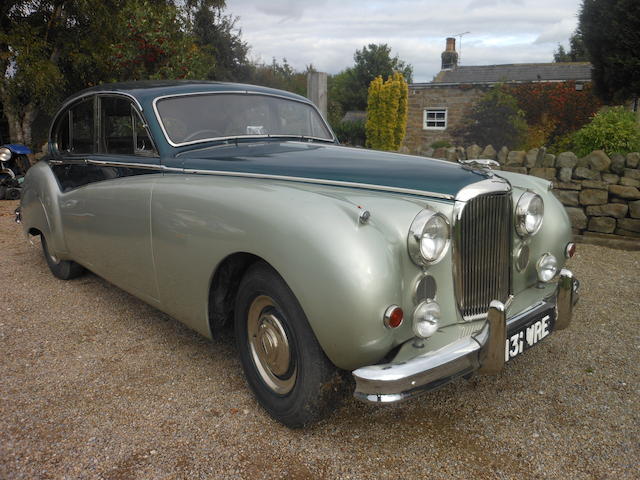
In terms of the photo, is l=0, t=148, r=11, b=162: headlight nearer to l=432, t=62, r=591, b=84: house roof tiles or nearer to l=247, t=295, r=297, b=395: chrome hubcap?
l=247, t=295, r=297, b=395: chrome hubcap

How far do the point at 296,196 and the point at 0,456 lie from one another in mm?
1684

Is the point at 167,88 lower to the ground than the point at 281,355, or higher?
higher

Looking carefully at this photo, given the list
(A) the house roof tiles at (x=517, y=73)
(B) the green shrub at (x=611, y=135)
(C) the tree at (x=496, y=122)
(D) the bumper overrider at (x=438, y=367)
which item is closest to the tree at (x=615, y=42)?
(B) the green shrub at (x=611, y=135)

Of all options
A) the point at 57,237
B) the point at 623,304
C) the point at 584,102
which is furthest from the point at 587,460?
the point at 584,102

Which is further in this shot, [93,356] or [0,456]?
[93,356]

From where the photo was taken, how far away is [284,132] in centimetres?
352

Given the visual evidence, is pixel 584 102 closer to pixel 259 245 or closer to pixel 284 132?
pixel 284 132

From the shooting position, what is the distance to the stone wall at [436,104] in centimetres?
1958

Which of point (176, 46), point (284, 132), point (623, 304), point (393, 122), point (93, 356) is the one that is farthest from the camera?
point (393, 122)

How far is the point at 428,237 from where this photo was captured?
6.82ft

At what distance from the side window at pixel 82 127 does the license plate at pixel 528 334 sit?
3.11 metres

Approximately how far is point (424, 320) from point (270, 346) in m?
0.71

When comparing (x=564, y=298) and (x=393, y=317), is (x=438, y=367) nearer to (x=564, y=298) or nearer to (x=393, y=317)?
(x=393, y=317)

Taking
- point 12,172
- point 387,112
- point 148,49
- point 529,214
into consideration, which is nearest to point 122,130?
point 529,214
